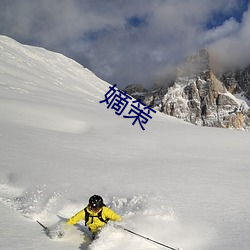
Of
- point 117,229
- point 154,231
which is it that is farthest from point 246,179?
point 117,229

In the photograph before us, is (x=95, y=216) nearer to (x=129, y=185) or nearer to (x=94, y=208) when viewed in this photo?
(x=94, y=208)

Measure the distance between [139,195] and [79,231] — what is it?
1915mm

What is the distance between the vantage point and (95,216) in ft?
19.6

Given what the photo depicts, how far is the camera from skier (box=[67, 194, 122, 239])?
5883 mm

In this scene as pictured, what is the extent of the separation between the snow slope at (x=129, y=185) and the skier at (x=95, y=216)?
0.76 ft

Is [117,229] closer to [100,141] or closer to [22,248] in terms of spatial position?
[22,248]

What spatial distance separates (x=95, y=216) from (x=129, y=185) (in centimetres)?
240

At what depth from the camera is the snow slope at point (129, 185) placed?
5570 mm
